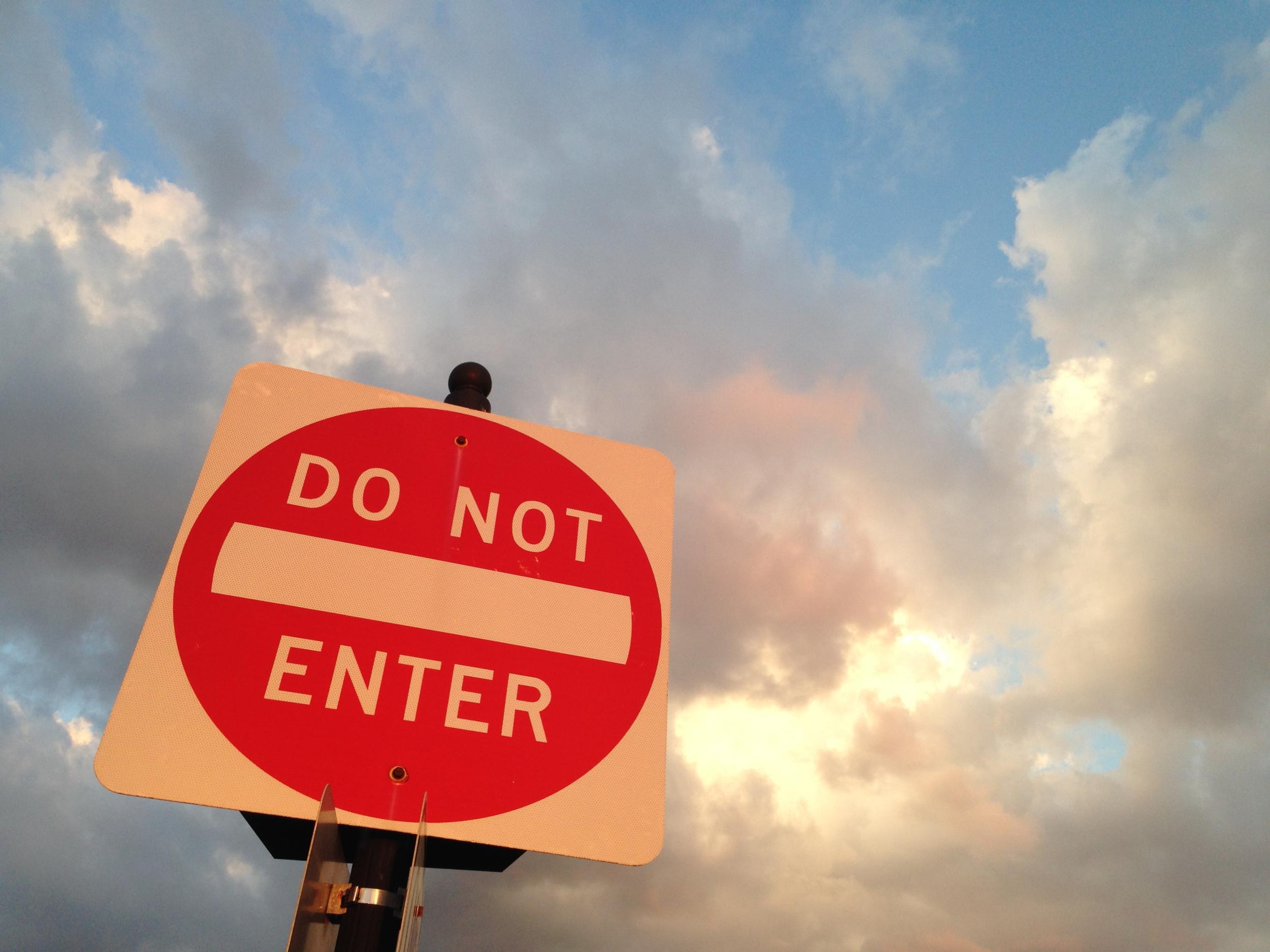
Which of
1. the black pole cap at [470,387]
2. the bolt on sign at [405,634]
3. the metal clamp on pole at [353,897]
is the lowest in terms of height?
the metal clamp on pole at [353,897]

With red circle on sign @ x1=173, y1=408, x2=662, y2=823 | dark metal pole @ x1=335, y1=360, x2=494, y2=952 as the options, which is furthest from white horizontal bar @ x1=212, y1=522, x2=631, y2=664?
dark metal pole @ x1=335, y1=360, x2=494, y2=952

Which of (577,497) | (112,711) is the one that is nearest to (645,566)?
(577,497)

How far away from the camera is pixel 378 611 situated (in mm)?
1737

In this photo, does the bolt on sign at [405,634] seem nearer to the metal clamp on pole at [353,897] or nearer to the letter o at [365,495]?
the letter o at [365,495]

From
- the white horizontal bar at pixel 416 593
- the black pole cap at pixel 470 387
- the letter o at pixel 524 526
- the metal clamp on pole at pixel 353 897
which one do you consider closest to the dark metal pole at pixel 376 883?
the metal clamp on pole at pixel 353 897

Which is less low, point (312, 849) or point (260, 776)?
point (260, 776)

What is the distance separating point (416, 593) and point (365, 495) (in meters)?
0.30

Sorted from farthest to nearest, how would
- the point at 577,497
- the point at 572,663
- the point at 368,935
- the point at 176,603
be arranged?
the point at 577,497 < the point at 572,663 < the point at 176,603 < the point at 368,935

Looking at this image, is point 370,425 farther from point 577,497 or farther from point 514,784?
point 514,784

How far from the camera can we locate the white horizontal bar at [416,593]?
5.63ft

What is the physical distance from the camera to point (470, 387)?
88.5 inches

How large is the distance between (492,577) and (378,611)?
28 cm

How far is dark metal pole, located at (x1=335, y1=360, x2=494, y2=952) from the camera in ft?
4.54

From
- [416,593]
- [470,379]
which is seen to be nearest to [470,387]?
[470,379]
